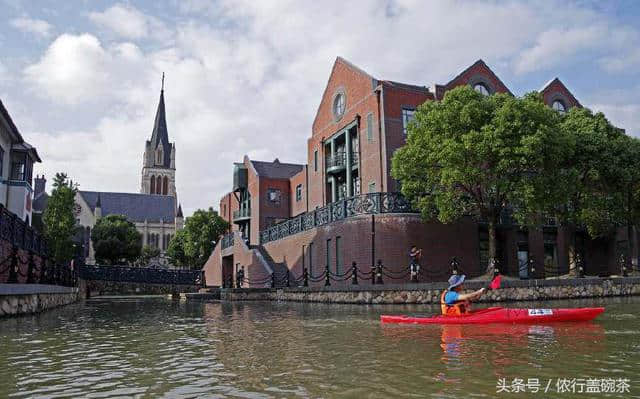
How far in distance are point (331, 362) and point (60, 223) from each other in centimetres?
2716

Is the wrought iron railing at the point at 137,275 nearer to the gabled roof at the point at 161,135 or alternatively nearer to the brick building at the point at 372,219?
the brick building at the point at 372,219

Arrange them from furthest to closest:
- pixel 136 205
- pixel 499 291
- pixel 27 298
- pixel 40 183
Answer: pixel 136 205, pixel 40 183, pixel 499 291, pixel 27 298

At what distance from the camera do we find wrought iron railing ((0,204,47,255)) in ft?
50.1

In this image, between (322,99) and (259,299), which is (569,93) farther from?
(259,299)

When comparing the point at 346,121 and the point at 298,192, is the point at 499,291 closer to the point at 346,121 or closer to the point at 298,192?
the point at 346,121

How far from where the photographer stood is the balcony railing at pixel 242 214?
50812 mm

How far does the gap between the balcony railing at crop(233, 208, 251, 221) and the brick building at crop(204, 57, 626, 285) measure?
7172 millimetres

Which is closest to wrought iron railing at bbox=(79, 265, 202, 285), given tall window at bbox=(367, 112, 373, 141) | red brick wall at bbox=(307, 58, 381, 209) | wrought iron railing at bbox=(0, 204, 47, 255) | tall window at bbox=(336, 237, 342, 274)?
red brick wall at bbox=(307, 58, 381, 209)

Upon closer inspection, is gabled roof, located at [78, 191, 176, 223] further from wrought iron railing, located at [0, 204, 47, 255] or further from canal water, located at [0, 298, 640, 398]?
canal water, located at [0, 298, 640, 398]

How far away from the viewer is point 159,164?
121500 mm

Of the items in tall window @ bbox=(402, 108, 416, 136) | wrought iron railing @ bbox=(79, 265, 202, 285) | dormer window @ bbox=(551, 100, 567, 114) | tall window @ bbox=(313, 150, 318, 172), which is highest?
dormer window @ bbox=(551, 100, 567, 114)

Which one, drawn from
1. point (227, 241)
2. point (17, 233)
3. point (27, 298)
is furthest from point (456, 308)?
point (227, 241)

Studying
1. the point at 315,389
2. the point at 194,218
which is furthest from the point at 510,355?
the point at 194,218

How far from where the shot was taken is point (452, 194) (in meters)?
24.5
